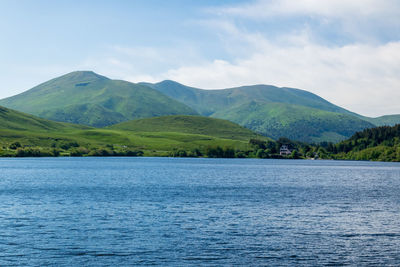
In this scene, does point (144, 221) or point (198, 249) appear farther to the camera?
point (144, 221)

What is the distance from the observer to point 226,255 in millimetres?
40156

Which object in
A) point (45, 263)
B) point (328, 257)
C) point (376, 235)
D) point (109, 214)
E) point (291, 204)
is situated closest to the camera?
point (45, 263)

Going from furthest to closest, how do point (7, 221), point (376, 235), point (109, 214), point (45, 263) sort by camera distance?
point (109, 214) < point (7, 221) < point (376, 235) < point (45, 263)

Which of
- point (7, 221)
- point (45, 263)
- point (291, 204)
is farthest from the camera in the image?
point (291, 204)

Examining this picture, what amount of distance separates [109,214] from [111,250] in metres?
21.5

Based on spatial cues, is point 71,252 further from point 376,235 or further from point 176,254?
point 376,235

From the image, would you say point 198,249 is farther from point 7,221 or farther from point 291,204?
point 291,204

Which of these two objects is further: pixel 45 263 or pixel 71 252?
pixel 71 252

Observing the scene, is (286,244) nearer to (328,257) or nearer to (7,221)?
(328,257)

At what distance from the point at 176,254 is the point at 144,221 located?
17198 millimetres

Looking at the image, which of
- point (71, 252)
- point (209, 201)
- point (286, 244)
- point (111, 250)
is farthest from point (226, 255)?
point (209, 201)

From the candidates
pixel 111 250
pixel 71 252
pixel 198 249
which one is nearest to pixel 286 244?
pixel 198 249

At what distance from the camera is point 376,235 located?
5009 cm

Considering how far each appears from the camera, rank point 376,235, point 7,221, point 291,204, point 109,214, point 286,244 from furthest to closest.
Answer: point 291,204 < point 109,214 < point 7,221 < point 376,235 < point 286,244
